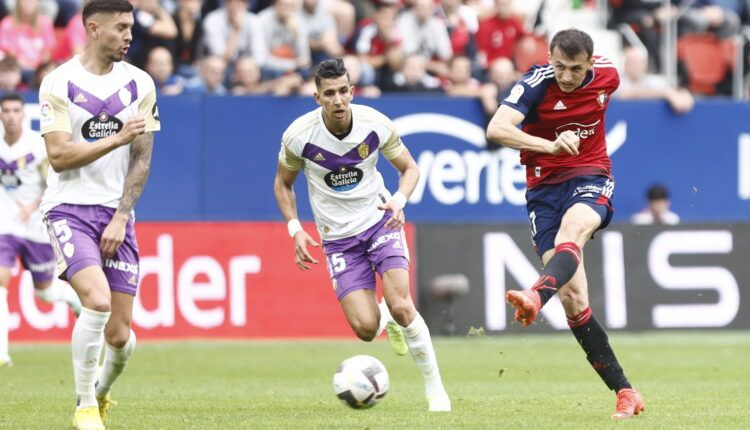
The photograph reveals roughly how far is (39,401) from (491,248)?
315 inches

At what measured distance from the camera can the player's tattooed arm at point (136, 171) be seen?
349 inches

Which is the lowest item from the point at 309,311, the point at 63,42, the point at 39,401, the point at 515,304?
the point at 309,311

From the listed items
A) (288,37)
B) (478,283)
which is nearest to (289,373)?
(478,283)

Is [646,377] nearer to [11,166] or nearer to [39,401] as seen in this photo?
[39,401]

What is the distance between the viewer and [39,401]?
10742 mm

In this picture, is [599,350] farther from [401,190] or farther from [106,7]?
[106,7]

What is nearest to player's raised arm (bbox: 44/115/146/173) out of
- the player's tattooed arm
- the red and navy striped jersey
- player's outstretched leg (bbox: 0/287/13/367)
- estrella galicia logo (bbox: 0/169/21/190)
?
the player's tattooed arm

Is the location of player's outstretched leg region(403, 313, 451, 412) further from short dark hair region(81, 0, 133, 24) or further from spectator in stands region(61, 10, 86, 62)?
spectator in stands region(61, 10, 86, 62)

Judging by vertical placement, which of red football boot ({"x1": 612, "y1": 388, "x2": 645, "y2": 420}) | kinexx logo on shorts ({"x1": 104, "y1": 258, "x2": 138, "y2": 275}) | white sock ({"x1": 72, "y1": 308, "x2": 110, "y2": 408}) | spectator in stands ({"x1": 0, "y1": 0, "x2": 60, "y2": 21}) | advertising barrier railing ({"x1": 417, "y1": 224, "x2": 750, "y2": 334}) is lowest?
advertising barrier railing ({"x1": 417, "y1": 224, "x2": 750, "y2": 334})

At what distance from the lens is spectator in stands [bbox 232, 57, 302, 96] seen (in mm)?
18656

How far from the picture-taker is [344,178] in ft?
33.7

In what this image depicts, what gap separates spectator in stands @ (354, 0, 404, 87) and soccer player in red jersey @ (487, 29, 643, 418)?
962 cm

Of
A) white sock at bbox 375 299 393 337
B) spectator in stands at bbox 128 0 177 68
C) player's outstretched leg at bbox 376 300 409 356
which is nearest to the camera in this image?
white sock at bbox 375 299 393 337

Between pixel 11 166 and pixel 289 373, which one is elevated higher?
pixel 11 166
